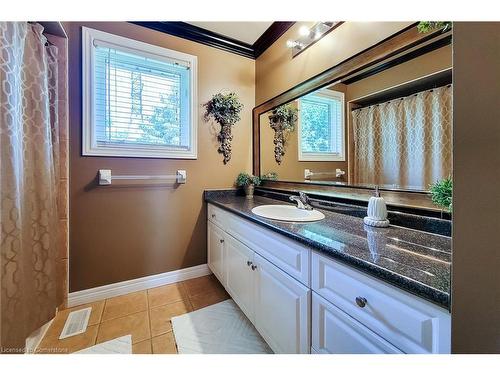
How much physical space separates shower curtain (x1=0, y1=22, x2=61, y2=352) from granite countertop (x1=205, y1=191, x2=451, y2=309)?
1182mm

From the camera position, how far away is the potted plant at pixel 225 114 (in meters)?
2.07

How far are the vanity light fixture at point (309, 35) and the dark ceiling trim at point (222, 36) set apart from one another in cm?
24

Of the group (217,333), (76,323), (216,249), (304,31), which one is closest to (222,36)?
(304,31)

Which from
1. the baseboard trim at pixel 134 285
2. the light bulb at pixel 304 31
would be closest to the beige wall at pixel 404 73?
the light bulb at pixel 304 31

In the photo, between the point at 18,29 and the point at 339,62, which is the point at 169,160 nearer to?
the point at 18,29

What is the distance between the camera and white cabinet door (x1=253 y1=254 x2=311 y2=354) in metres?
0.90

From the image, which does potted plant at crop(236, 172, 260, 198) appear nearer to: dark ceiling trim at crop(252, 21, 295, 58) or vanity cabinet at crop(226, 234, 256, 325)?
vanity cabinet at crop(226, 234, 256, 325)

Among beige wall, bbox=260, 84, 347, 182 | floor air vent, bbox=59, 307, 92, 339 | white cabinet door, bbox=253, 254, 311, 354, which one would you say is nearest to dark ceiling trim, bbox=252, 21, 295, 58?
beige wall, bbox=260, 84, 347, 182

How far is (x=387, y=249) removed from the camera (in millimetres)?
749

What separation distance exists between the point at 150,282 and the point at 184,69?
1965 mm

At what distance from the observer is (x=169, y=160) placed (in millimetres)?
1922

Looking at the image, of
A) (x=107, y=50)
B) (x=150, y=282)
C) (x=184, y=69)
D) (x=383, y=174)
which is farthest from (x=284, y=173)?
(x=107, y=50)

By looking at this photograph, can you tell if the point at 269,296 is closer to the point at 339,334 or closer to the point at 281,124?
the point at 339,334

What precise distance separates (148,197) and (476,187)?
1.97 meters
